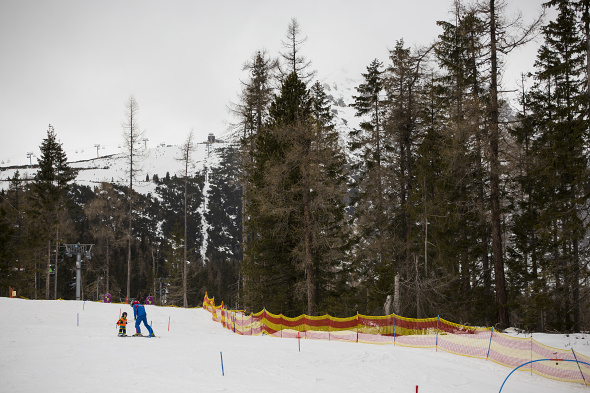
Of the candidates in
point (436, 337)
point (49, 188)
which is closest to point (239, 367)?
point (436, 337)

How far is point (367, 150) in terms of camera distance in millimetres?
27219

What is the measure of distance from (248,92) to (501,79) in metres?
18.3

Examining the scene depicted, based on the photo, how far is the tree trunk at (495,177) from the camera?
1789cm

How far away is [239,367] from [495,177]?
44.6 feet

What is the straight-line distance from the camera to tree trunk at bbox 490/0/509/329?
1789 cm

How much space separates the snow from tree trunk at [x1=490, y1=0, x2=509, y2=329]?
2.27m

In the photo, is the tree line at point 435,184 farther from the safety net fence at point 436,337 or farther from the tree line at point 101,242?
the tree line at point 101,242

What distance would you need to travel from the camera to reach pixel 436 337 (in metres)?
15.1

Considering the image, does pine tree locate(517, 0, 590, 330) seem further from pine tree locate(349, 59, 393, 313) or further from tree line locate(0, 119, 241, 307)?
tree line locate(0, 119, 241, 307)

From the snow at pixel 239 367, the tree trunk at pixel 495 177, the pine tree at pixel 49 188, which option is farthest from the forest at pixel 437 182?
the pine tree at pixel 49 188

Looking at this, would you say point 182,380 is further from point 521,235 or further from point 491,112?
point 521,235


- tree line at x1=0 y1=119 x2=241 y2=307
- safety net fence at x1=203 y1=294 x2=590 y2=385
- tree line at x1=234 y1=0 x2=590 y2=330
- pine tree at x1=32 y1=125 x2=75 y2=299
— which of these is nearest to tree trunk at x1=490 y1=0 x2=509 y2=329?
tree line at x1=234 y1=0 x2=590 y2=330

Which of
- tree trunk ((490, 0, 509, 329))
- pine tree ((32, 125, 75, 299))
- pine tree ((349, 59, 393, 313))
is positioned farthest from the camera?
pine tree ((32, 125, 75, 299))

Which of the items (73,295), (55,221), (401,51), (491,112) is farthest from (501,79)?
(73,295)
